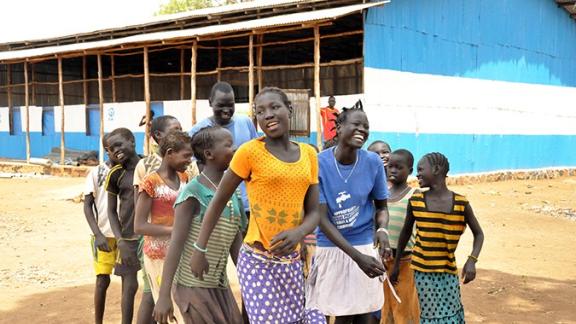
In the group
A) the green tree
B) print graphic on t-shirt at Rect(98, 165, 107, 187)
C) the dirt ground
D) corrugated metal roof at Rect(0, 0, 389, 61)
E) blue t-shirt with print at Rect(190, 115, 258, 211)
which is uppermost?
the green tree

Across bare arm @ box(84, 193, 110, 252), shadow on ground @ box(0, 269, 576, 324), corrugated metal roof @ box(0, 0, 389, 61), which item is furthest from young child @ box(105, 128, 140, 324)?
corrugated metal roof @ box(0, 0, 389, 61)

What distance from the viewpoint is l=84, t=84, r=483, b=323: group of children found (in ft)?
9.03

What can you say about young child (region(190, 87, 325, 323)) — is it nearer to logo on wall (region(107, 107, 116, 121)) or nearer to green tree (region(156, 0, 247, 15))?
logo on wall (region(107, 107, 116, 121))

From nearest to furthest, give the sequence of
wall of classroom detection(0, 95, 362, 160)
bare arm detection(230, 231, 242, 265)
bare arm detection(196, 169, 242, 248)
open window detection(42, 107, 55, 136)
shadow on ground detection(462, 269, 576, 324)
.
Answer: bare arm detection(196, 169, 242, 248)
bare arm detection(230, 231, 242, 265)
shadow on ground detection(462, 269, 576, 324)
wall of classroom detection(0, 95, 362, 160)
open window detection(42, 107, 55, 136)

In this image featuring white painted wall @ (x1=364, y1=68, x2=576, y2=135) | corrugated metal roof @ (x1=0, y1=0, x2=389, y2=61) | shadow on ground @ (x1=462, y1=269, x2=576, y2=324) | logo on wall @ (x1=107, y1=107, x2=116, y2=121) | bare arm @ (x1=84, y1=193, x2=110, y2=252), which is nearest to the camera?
bare arm @ (x1=84, y1=193, x2=110, y2=252)

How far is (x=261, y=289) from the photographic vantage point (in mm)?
2746

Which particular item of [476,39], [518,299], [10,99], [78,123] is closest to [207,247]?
[518,299]

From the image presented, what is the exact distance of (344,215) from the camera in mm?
3229

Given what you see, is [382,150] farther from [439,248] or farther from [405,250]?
[439,248]

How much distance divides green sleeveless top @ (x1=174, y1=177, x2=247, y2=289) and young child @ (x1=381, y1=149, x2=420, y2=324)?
1.24 m

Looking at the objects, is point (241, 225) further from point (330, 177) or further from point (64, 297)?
point (64, 297)

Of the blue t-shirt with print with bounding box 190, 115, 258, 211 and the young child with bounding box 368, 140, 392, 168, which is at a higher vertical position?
the blue t-shirt with print with bounding box 190, 115, 258, 211

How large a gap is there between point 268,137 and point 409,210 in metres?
1.17

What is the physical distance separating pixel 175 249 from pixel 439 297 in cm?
155
